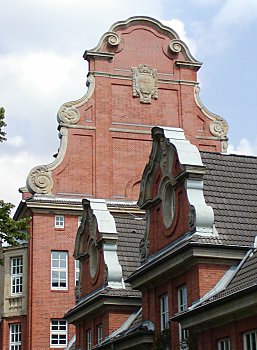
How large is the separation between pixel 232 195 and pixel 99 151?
2354 cm

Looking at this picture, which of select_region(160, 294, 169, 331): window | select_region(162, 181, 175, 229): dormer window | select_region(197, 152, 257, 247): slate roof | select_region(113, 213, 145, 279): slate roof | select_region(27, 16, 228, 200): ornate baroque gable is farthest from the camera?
select_region(27, 16, 228, 200): ornate baroque gable

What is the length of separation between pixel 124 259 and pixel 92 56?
19497 mm

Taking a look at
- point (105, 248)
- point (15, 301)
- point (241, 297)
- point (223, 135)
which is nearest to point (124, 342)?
point (105, 248)

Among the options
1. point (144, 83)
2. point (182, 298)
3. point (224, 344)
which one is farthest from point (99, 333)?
point (144, 83)

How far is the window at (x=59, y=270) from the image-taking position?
48.6 metres

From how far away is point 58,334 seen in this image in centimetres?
4819

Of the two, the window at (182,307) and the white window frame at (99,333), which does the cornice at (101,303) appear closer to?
the white window frame at (99,333)

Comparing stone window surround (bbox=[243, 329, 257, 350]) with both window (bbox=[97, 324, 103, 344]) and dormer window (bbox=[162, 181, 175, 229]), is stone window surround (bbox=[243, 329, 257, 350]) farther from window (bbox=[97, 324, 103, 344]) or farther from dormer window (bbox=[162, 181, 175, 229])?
window (bbox=[97, 324, 103, 344])

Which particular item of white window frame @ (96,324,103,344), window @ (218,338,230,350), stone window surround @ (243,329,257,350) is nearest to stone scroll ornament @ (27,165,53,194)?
white window frame @ (96,324,103,344)

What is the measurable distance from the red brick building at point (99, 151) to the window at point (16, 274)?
60 mm

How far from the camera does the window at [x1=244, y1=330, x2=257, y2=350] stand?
72.5ft

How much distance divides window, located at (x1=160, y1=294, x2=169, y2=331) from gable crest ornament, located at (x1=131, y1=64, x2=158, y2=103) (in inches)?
982

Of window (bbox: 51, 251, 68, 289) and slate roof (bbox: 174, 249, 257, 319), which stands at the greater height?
window (bbox: 51, 251, 68, 289)

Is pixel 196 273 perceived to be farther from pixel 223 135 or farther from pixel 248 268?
pixel 223 135
